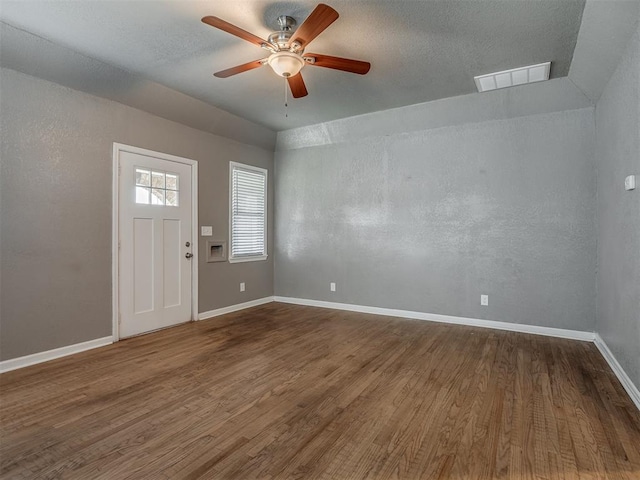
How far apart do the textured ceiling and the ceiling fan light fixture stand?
293mm

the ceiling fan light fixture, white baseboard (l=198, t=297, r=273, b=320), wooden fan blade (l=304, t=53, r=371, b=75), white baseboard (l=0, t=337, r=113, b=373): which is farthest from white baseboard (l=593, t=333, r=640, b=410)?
white baseboard (l=0, t=337, r=113, b=373)

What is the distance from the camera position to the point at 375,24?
264cm

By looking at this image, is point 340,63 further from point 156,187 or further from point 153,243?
point 153,243

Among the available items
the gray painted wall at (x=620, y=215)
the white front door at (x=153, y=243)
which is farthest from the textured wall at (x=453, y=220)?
the white front door at (x=153, y=243)

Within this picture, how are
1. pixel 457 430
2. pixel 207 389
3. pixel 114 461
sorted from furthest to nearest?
pixel 207 389 < pixel 457 430 < pixel 114 461

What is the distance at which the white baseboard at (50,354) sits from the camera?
290 cm

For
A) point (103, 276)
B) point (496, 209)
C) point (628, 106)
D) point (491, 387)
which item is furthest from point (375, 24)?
point (103, 276)

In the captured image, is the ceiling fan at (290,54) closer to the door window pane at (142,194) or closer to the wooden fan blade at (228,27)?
the wooden fan blade at (228,27)

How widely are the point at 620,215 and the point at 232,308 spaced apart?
4684mm

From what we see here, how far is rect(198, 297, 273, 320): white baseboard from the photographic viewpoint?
15.5ft

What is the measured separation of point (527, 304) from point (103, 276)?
4.88 metres

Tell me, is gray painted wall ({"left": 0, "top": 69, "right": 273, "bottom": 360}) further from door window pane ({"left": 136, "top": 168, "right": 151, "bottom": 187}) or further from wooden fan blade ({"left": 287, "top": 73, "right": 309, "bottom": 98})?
wooden fan blade ({"left": 287, "top": 73, "right": 309, "bottom": 98})

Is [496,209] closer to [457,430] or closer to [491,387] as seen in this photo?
[491,387]

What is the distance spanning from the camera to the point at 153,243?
4090mm
